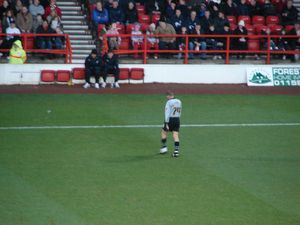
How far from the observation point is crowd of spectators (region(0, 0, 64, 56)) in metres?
28.8

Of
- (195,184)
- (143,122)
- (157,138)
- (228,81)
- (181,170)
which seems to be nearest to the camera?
(195,184)

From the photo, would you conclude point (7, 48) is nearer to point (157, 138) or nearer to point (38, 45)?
point (38, 45)

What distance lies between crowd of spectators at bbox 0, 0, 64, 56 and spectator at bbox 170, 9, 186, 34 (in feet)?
14.5

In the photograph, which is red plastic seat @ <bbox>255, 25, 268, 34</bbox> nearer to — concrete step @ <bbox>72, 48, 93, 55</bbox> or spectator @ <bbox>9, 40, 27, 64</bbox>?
concrete step @ <bbox>72, 48, 93, 55</bbox>

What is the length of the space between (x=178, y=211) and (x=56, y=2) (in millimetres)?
18431

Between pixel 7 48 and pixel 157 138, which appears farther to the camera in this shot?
pixel 7 48

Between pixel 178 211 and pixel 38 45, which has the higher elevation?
pixel 38 45

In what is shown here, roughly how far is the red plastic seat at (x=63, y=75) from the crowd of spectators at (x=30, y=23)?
109 cm

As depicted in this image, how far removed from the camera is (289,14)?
32625mm

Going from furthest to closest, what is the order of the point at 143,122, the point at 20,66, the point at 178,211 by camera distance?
the point at 20,66 → the point at 143,122 → the point at 178,211

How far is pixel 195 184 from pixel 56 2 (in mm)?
16713

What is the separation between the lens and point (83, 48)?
30500 millimetres

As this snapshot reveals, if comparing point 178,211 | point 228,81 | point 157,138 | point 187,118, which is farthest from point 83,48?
point 178,211

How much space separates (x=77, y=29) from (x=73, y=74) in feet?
10.3
